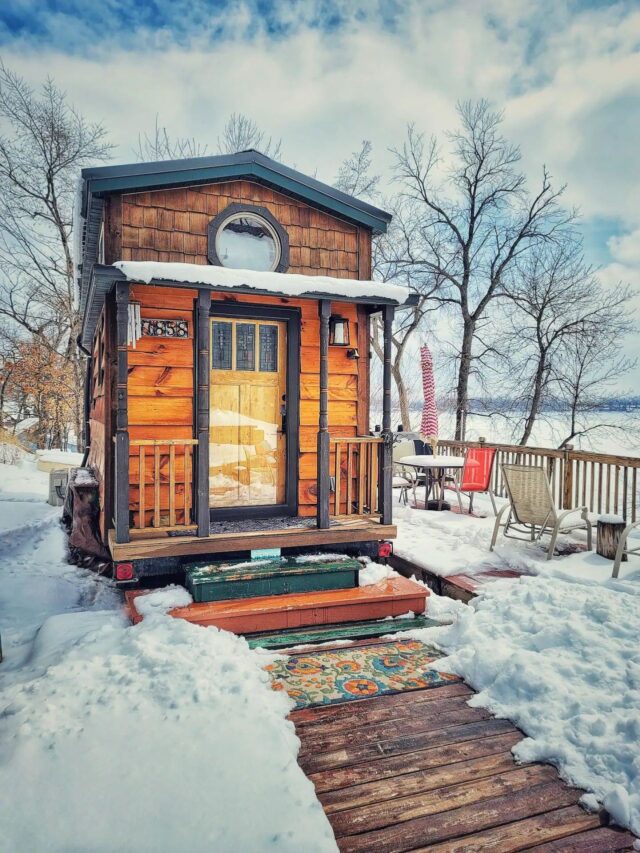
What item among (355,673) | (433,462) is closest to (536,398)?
(433,462)

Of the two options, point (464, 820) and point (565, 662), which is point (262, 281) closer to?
point (565, 662)

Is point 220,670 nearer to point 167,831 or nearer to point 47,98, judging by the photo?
point 167,831

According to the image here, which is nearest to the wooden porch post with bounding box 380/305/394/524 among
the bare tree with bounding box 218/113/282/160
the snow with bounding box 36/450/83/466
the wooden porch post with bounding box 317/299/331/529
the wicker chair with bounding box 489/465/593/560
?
the wooden porch post with bounding box 317/299/331/529

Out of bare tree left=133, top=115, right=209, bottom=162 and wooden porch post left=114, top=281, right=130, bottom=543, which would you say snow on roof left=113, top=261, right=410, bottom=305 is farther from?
bare tree left=133, top=115, right=209, bottom=162

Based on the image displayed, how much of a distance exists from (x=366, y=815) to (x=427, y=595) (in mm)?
2491

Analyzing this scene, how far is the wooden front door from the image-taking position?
17.0ft

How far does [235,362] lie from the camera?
17.2 feet

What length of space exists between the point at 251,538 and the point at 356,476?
5.24 feet

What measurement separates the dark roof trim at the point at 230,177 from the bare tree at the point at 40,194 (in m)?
12.8

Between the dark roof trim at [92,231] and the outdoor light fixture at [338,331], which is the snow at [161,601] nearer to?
the outdoor light fixture at [338,331]

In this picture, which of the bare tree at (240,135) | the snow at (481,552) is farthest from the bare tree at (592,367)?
the bare tree at (240,135)

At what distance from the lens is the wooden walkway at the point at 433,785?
6.30 feet

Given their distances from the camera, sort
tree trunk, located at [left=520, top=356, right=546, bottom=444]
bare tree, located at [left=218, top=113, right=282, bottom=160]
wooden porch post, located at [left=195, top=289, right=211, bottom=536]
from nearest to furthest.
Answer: wooden porch post, located at [left=195, top=289, right=211, bottom=536] → tree trunk, located at [left=520, top=356, right=546, bottom=444] → bare tree, located at [left=218, top=113, right=282, bottom=160]

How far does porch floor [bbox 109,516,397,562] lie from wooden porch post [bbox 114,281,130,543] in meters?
0.18
